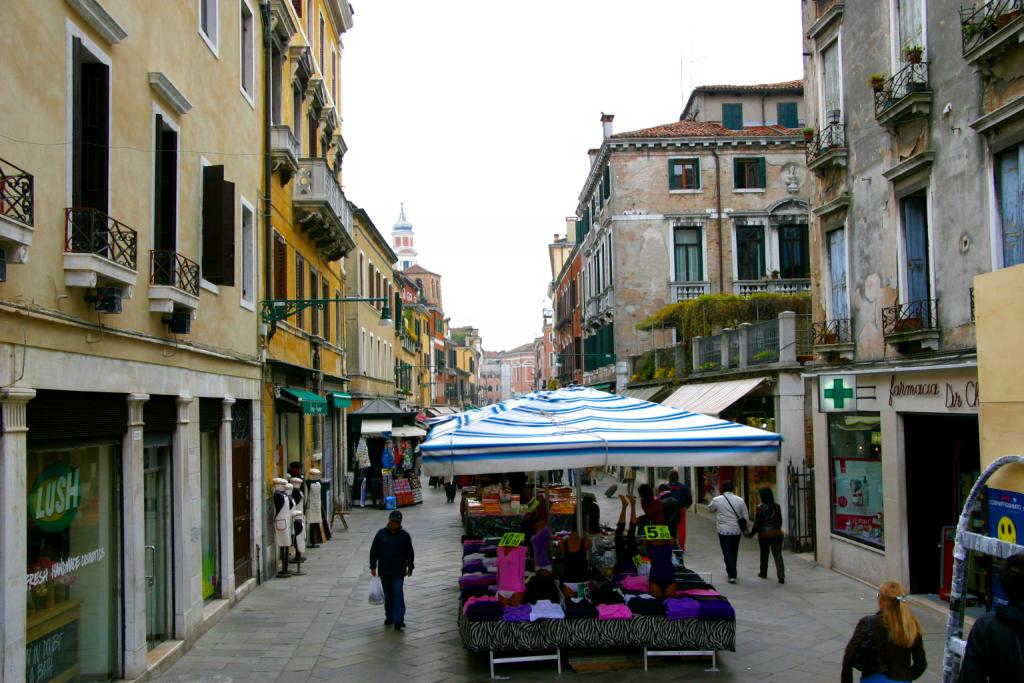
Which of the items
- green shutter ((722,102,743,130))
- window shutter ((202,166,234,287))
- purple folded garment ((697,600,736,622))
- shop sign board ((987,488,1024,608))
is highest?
green shutter ((722,102,743,130))

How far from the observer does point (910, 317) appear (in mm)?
12648

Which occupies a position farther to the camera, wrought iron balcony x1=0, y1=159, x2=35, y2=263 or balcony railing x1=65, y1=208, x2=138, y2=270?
balcony railing x1=65, y1=208, x2=138, y2=270

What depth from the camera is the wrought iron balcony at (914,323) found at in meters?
12.1

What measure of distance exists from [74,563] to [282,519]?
25.3ft

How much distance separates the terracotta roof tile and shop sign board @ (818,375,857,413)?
71.3 ft

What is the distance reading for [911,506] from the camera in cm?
1328

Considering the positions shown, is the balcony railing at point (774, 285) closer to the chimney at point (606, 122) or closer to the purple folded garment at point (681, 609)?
the chimney at point (606, 122)

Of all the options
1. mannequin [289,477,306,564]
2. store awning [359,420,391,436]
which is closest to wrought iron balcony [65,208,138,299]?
mannequin [289,477,306,564]

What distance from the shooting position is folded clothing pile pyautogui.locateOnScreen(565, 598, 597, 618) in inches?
381

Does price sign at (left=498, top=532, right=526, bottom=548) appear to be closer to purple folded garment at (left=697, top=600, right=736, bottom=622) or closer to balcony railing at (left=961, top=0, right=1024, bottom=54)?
purple folded garment at (left=697, top=600, right=736, bottom=622)

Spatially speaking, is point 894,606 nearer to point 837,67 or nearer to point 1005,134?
point 1005,134

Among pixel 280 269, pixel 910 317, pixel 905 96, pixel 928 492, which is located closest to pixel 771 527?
pixel 928 492

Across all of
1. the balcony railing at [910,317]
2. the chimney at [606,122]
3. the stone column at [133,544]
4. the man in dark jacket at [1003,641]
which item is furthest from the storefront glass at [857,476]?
the chimney at [606,122]

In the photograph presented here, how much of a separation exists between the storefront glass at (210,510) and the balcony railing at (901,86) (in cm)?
1032
